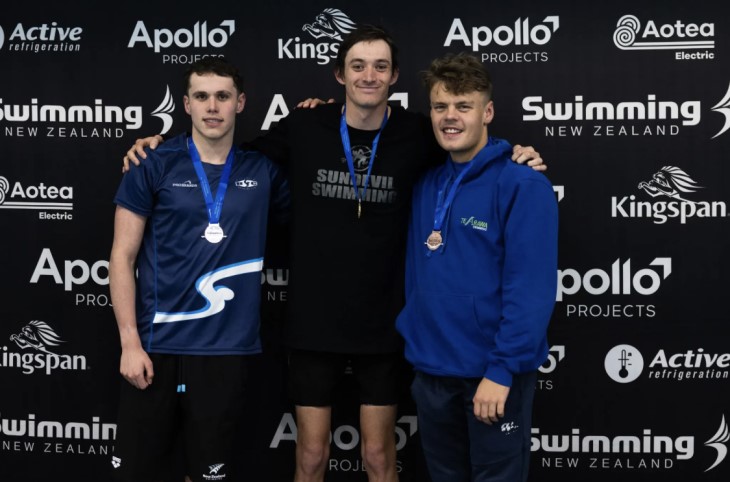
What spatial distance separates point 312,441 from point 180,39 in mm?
1829

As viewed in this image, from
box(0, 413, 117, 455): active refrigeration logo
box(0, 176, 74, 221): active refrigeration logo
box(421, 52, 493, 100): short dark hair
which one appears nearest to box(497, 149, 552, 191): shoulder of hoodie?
box(421, 52, 493, 100): short dark hair

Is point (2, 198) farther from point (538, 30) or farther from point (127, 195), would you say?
point (538, 30)

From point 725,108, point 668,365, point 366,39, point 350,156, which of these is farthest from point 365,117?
point 668,365

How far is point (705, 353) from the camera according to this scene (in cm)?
307

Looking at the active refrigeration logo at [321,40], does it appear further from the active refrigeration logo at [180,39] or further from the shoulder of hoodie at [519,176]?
the shoulder of hoodie at [519,176]

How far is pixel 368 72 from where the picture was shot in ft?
8.03

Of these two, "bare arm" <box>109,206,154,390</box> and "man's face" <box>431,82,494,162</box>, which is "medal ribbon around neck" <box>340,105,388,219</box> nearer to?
"man's face" <box>431,82,494,162</box>

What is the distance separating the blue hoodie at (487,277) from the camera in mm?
2096

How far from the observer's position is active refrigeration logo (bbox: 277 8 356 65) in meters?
3.13

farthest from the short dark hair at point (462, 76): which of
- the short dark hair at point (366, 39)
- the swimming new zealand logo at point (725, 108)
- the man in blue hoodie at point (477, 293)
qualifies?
the swimming new zealand logo at point (725, 108)

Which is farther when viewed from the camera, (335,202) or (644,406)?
(644,406)

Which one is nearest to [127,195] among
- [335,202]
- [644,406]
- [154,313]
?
[154,313]

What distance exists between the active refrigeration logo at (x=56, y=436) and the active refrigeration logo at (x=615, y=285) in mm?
2130

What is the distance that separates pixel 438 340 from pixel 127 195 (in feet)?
3.86
